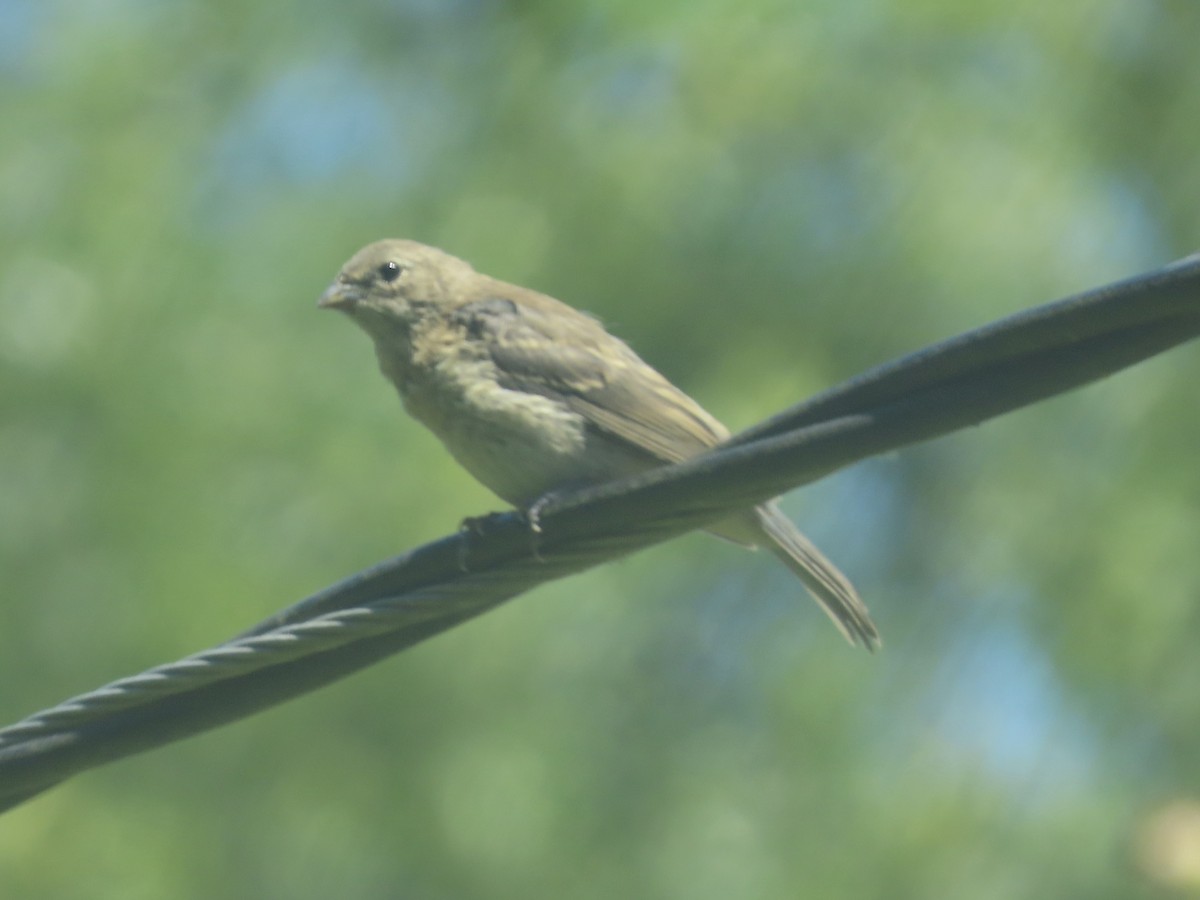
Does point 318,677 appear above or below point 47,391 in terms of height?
below

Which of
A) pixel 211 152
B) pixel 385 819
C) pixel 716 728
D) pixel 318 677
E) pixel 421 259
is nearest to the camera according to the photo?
pixel 318 677

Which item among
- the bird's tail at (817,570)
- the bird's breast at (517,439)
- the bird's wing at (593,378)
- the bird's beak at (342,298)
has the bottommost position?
the bird's breast at (517,439)

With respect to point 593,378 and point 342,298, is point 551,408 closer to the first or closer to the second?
point 593,378

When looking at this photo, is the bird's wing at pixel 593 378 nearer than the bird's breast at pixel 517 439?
No

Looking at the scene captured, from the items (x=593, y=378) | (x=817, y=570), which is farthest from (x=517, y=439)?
(x=817, y=570)

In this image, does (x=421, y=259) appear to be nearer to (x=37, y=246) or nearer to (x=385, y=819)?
(x=385, y=819)

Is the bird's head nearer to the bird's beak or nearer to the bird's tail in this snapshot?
the bird's beak

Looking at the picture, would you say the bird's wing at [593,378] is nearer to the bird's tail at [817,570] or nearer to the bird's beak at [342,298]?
the bird's tail at [817,570]

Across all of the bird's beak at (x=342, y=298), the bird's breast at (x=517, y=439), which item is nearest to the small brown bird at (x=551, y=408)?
the bird's breast at (x=517, y=439)

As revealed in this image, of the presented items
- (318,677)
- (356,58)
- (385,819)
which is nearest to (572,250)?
(356,58)
